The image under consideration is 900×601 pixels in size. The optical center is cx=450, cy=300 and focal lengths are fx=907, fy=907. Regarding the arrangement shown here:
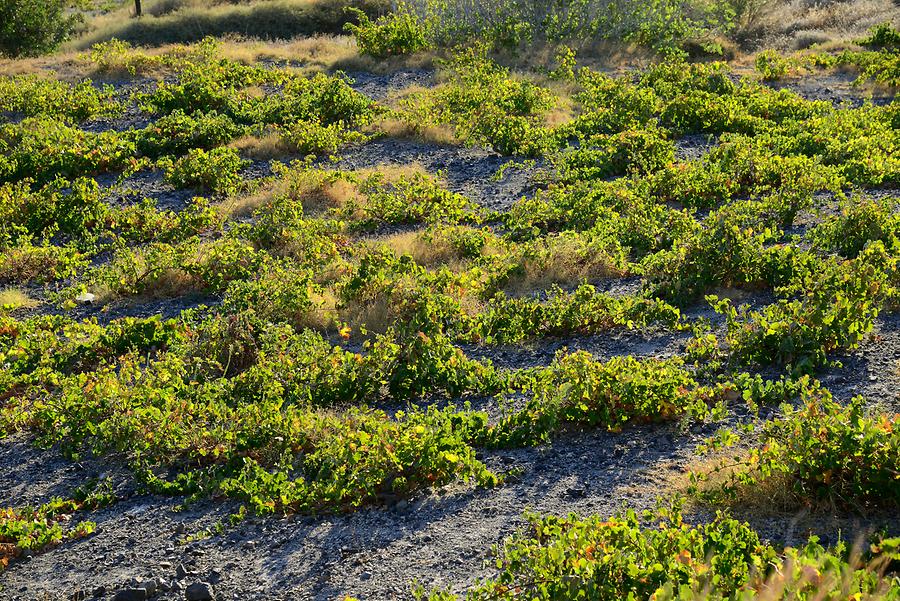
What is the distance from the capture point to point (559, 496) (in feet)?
17.0

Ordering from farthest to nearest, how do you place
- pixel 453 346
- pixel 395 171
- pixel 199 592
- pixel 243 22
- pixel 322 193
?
pixel 243 22, pixel 395 171, pixel 322 193, pixel 453 346, pixel 199 592

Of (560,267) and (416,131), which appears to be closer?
(560,267)

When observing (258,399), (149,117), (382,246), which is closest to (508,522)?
(258,399)

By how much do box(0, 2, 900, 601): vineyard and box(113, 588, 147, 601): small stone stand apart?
0.05 ft

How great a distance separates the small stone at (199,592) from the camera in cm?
459

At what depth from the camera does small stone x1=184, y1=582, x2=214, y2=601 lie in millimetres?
4594

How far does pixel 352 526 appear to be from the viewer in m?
5.07

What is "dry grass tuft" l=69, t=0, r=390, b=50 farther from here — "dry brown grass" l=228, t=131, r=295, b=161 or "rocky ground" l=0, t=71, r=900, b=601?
"rocky ground" l=0, t=71, r=900, b=601

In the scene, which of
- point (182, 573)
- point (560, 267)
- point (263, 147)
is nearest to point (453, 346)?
point (560, 267)

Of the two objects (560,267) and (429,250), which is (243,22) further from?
(560,267)

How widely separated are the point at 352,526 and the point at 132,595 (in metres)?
1.19

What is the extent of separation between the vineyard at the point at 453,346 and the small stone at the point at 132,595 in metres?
0.02

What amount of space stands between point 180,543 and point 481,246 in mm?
5058

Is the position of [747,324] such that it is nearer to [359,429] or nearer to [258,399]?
[359,429]
